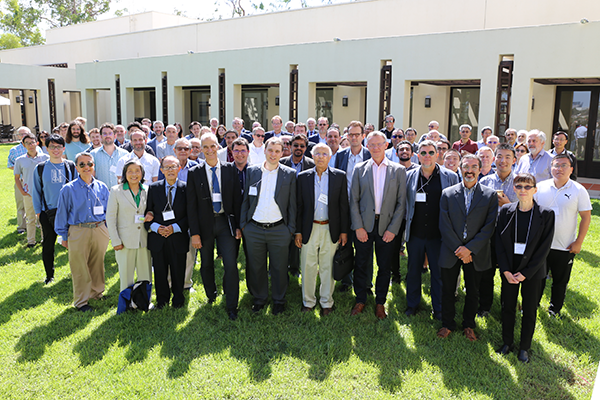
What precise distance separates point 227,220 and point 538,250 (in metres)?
3.22

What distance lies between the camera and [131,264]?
199 inches

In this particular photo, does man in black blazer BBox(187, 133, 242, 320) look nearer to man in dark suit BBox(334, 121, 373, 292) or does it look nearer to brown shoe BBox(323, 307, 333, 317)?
brown shoe BBox(323, 307, 333, 317)

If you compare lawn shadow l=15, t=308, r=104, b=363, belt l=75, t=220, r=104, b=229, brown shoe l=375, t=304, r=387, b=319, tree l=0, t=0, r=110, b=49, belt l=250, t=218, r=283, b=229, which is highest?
tree l=0, t=0, r=110, b=49

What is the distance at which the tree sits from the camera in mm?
47594

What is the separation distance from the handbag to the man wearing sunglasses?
9.36ft

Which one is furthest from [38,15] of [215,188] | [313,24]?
[215,188]

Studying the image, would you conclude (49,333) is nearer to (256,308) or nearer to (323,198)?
(256,308)

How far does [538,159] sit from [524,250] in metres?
2.93

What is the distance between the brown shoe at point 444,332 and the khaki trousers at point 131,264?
11.1 ft

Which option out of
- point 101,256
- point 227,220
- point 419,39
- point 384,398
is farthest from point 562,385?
point 419,39

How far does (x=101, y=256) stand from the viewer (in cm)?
540

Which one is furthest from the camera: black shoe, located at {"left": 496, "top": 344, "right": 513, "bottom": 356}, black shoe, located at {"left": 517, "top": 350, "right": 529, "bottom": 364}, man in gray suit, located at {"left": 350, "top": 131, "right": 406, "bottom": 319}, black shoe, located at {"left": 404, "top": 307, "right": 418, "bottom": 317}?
black shoe, located at {"left": 404, "top": 307, "right": 418, "bottom": 317}

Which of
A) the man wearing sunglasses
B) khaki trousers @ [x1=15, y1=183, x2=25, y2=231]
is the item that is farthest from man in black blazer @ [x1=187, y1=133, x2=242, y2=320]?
khaki trousers @ [x1=15, y1=183, x2=25, y2=231]

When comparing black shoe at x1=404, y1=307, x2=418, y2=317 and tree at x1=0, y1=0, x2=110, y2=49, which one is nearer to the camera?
black shoe at x1=404, y1=307, x2=418, y2=317
